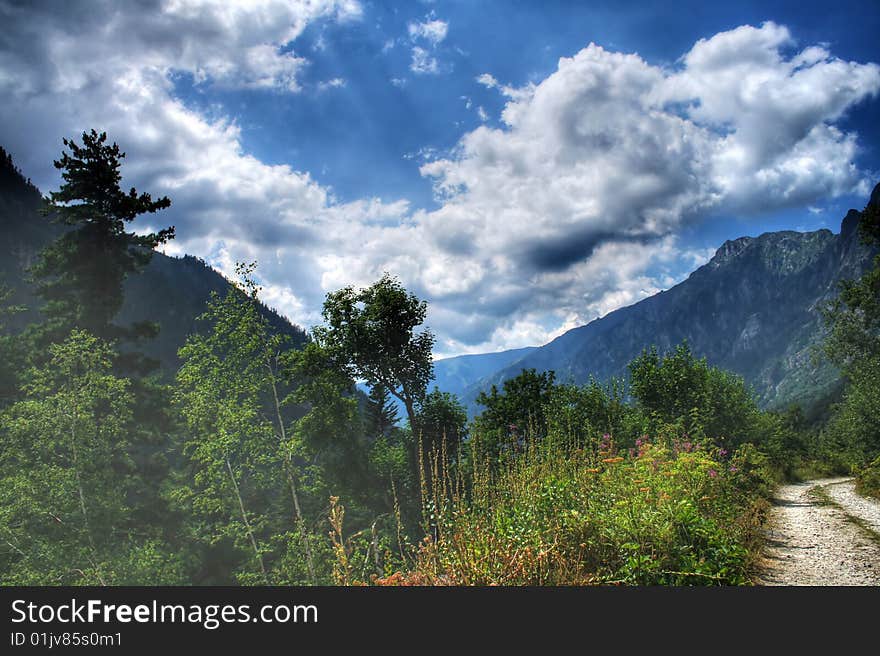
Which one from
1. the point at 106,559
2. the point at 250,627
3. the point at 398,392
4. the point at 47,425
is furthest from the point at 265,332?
the point at 250,627

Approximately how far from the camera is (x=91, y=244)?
1964 centimetres

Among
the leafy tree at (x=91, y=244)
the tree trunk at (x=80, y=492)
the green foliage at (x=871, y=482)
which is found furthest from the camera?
the leafy tree at (x=91, y=244)

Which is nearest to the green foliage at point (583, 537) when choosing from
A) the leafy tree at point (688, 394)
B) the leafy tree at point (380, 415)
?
the leafy tree at point (688, 394)

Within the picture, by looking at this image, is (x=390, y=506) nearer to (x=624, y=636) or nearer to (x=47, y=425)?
(x=47, y=425)

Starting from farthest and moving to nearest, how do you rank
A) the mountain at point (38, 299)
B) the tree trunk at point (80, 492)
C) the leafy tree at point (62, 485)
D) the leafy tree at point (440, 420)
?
the mountain at point (38, 299) → the leafy tree at point (440, 420) → the tree trunk at point (80, 492) → the leafy tree at point (62, 485)

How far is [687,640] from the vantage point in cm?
363

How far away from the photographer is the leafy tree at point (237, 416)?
1530cm

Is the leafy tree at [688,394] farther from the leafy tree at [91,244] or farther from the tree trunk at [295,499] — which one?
the leafy tree at [91,244]

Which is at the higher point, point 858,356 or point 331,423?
point 858,356

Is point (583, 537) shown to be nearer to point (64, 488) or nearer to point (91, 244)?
point (64, 488)

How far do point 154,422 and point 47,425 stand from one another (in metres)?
8.94

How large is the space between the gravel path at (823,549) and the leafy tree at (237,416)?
12.4m

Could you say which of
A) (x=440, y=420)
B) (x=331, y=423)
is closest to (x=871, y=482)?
(x=331, y=423)

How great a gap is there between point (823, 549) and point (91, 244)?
2535cm
